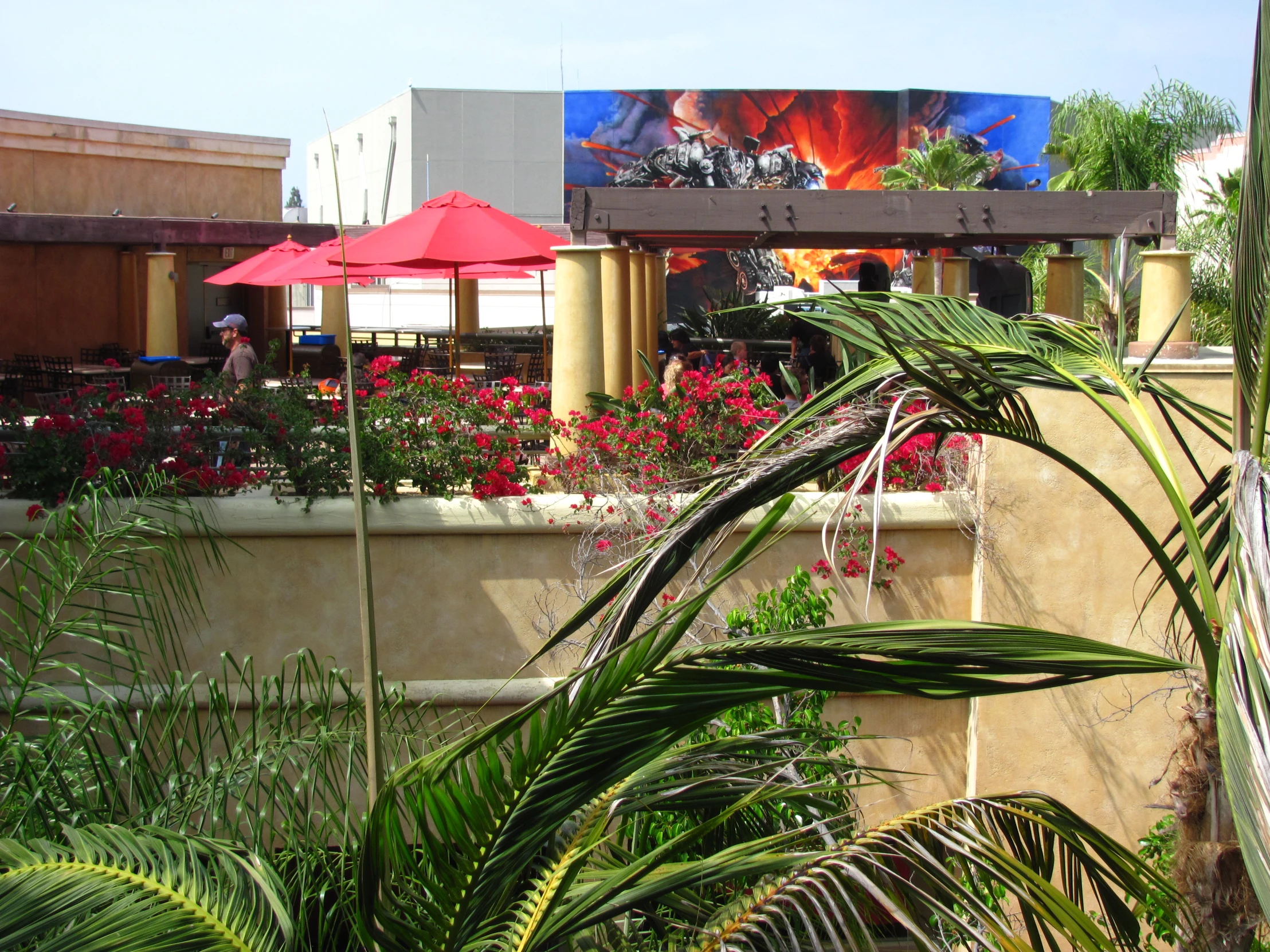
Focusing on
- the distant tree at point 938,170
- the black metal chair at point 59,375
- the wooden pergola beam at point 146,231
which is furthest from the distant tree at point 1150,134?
the black metal chair at point 59,375

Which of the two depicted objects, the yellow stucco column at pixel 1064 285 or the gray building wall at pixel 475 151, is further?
the gray building wall at pixel 475 151

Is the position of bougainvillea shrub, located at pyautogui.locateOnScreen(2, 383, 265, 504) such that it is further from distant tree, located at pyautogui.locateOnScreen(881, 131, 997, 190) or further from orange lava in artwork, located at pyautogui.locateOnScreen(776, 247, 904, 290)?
orange lava in artwork, located at pyautogui.locateOnScreen(776, 247, 904, 290)

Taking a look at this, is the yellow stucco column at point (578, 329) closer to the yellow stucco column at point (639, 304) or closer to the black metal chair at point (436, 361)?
the yellow stucco column at point (639, 304)

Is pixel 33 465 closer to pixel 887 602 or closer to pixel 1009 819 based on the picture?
pixel 887 602

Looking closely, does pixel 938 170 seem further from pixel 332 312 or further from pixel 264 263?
pixel 264 263

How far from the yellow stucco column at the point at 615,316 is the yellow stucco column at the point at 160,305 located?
10237 millimetres

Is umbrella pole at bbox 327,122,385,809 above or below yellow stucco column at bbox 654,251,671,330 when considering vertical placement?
below

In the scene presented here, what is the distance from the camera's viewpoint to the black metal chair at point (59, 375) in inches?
551

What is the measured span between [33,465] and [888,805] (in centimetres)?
577

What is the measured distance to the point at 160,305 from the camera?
55.6ft

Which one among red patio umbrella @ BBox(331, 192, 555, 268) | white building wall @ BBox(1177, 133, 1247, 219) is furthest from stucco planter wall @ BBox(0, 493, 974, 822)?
white building wall @ BBox(1177, 133, 1247, 219)

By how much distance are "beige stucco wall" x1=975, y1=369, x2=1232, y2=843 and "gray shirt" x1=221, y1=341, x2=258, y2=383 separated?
7.43m

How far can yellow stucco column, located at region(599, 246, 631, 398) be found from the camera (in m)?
8.84

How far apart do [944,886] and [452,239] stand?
31.1 feet
